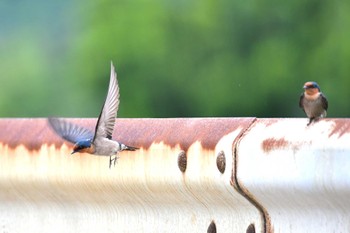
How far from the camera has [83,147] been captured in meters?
7.33

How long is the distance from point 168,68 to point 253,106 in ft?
21.3

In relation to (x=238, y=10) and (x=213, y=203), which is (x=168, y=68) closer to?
(x=238, y=10)

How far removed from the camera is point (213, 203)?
21.0ft

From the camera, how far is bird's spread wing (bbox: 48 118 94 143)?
7.46 metres

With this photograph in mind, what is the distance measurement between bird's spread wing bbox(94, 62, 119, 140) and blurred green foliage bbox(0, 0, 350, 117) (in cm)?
3486

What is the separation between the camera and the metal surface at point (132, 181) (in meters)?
6.32

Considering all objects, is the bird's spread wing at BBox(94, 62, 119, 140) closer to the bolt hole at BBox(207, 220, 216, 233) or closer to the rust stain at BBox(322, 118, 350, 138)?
the bolt hole at BBox(207, 220, 216, 233)

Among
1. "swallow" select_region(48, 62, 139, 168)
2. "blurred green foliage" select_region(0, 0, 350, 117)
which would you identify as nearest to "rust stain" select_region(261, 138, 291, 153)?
"swallow" select_region(48, 62, 139, 168)

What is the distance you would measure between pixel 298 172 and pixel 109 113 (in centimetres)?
258

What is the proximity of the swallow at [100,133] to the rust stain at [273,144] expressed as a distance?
0.94m

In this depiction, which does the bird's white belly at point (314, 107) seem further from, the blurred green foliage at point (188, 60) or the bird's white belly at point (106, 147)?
the blurred green foliage at point (188, 60)

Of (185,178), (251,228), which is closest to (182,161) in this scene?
(185,178)

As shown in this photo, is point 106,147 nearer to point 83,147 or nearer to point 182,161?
point 83,147

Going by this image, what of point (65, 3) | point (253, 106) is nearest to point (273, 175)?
point (253, 106)
